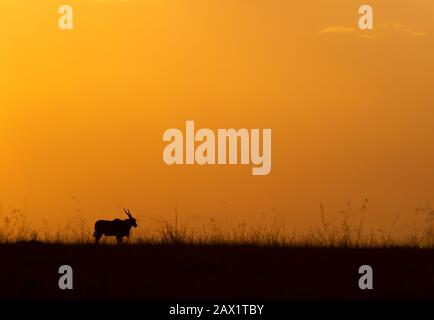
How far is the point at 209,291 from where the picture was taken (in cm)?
1035

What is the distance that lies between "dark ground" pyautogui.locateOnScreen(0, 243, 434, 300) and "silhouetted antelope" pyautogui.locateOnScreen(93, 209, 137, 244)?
341 cm

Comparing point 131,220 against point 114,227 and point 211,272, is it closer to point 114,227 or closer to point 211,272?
point 114,227

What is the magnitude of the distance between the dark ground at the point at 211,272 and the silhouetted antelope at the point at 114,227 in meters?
3.41

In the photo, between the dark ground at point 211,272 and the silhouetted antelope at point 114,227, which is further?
the silhouetted antelope at point 114,227

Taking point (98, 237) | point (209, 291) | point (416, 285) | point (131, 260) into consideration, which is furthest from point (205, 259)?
point (98, 237)

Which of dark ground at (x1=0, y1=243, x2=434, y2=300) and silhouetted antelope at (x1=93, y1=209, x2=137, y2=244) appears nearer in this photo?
dark ground at (x1=0, y1=243, x2=434, y2=300)

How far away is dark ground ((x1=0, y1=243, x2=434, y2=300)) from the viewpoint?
10281 mm

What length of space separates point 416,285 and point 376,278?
0.56m

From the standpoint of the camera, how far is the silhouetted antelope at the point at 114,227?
17.5m

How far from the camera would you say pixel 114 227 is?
58.6ft

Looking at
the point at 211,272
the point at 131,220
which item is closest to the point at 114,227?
the point at 131,220

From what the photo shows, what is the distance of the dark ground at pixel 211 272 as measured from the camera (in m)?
10.3

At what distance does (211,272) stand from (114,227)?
6.69 meters
